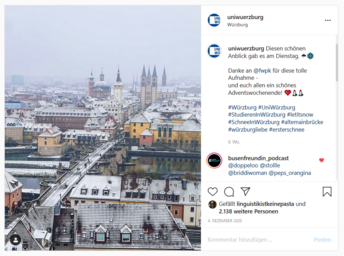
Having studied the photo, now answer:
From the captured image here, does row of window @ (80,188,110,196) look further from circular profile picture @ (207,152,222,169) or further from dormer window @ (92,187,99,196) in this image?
circular profile picture @ (207,152,222,169)

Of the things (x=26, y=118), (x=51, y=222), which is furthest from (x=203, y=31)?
(x=26, y=118)

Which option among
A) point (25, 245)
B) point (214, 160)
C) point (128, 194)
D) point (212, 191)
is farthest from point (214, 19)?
point (128, 194)

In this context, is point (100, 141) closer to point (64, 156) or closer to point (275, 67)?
point (64, 156)

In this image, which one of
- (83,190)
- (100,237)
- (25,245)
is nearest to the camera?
(25,245)

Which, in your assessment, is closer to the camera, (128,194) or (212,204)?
(212,204)

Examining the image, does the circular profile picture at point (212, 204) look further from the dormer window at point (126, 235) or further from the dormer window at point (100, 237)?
the dormer window at point (100, 237)

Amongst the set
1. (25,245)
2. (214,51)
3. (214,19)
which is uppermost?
(214,19)

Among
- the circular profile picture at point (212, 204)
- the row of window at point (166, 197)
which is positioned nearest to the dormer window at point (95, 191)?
the row of window at point (166, 197)

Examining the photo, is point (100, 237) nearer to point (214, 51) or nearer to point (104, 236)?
point (104, 236)
